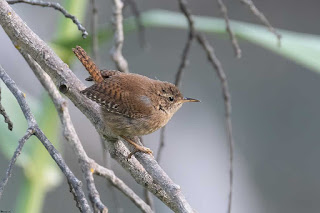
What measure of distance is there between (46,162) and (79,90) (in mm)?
875

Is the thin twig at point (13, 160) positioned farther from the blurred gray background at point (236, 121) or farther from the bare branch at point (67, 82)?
the blurred gray background at point (236, 121)

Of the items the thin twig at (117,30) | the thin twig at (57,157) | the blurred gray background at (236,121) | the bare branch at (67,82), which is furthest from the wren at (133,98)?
the blurred gray background at (236,121)

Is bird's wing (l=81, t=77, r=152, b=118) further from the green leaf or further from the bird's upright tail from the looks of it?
the green leaf

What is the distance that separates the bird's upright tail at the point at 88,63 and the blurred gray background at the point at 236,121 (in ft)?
7.93

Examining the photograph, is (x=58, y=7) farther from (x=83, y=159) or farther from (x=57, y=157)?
(x=57, y=157)

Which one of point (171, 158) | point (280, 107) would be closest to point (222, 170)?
point (171, 158)

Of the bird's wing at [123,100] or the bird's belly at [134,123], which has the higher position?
the bird's wing at [123,100]

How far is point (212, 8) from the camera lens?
648 cm

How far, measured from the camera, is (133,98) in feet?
8.64

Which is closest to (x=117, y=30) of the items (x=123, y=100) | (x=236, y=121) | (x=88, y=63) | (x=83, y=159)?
(x=88, y=63)

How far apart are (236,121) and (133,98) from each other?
3.33 meters

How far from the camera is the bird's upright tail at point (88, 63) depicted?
244 cm

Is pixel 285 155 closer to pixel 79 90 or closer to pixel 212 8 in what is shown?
pixel 212 8

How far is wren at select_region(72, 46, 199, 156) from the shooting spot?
8.07 ft
